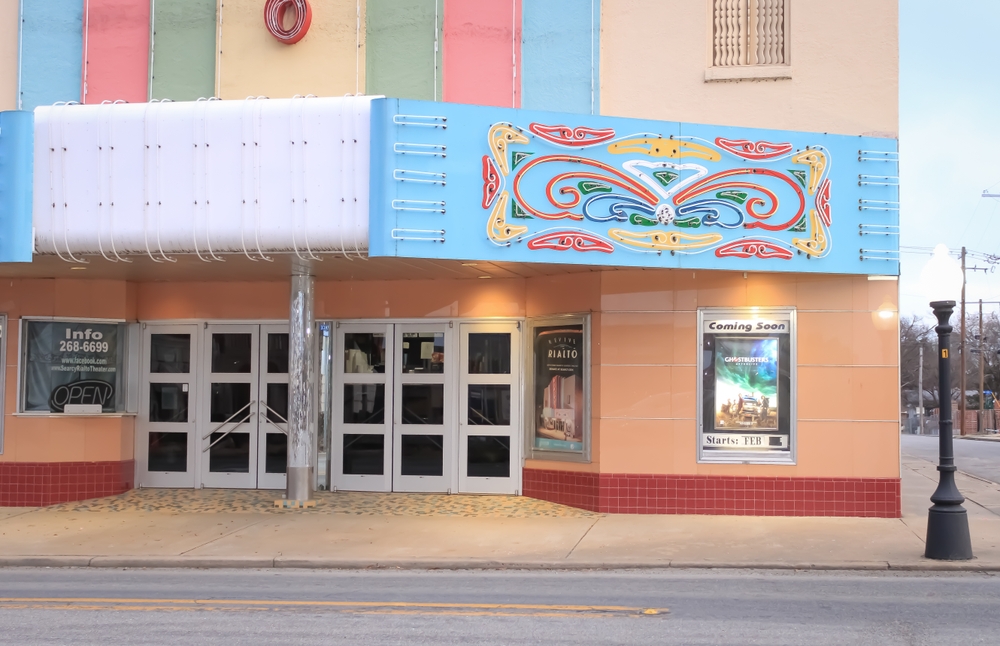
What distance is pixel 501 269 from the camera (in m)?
14.9

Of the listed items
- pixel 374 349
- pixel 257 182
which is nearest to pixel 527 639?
pixel 257 182

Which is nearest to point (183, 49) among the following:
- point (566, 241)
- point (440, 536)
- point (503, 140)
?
point (503, 140)

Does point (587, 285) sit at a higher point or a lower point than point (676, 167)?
lower

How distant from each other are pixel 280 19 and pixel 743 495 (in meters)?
10.1

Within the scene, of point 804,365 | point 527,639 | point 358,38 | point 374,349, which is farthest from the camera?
point 374,349

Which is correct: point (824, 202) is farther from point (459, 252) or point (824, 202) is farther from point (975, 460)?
point (975, 460)

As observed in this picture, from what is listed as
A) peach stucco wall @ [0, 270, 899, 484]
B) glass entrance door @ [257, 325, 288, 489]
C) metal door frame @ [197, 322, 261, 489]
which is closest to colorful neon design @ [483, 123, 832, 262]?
peach stucco wall @ [0, 270, 899, 484]

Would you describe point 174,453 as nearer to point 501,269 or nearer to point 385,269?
point 385,269

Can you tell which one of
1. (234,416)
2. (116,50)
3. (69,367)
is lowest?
(234,416)

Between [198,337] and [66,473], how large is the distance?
3034 millimetres

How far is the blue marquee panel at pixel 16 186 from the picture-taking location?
13.5 metres

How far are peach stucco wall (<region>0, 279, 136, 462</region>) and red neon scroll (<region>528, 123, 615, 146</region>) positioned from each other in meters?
8.00

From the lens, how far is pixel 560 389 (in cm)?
1564

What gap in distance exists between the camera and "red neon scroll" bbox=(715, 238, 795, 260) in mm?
13672
